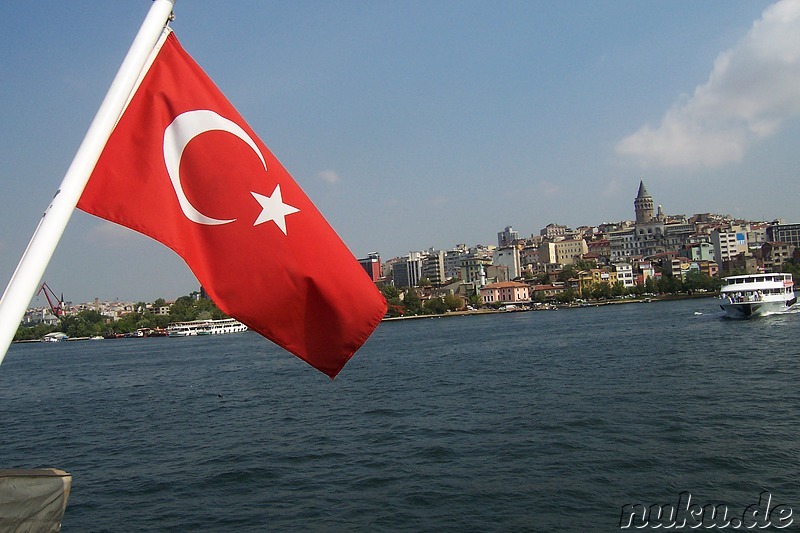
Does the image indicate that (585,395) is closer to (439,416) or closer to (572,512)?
(439,416)

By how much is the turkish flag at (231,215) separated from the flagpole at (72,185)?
412 mm

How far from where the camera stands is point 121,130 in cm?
240

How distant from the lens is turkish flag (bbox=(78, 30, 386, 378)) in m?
2.42

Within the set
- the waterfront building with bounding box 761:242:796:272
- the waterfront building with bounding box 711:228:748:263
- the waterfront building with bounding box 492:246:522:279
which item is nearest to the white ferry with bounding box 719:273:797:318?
the waterfront building with bounding box 761:242:796:272

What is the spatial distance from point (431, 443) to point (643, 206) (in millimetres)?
109659

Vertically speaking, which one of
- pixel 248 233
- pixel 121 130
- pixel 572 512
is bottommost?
pixel 572 512

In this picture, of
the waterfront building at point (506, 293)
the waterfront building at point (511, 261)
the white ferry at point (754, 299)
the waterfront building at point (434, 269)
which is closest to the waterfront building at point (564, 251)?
the waterfront building at point (511, 261)

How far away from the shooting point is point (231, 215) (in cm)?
247

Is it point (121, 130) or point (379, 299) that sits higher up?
point (121, 130)

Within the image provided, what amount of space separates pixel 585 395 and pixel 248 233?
1236 cm

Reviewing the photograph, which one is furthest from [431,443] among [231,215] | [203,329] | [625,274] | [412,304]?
[625,274]

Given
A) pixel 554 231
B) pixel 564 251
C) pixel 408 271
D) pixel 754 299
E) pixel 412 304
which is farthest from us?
pixel 554 231

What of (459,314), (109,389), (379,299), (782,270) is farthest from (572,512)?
(782,270)

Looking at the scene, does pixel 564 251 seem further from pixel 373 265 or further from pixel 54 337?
pixel 54 337
